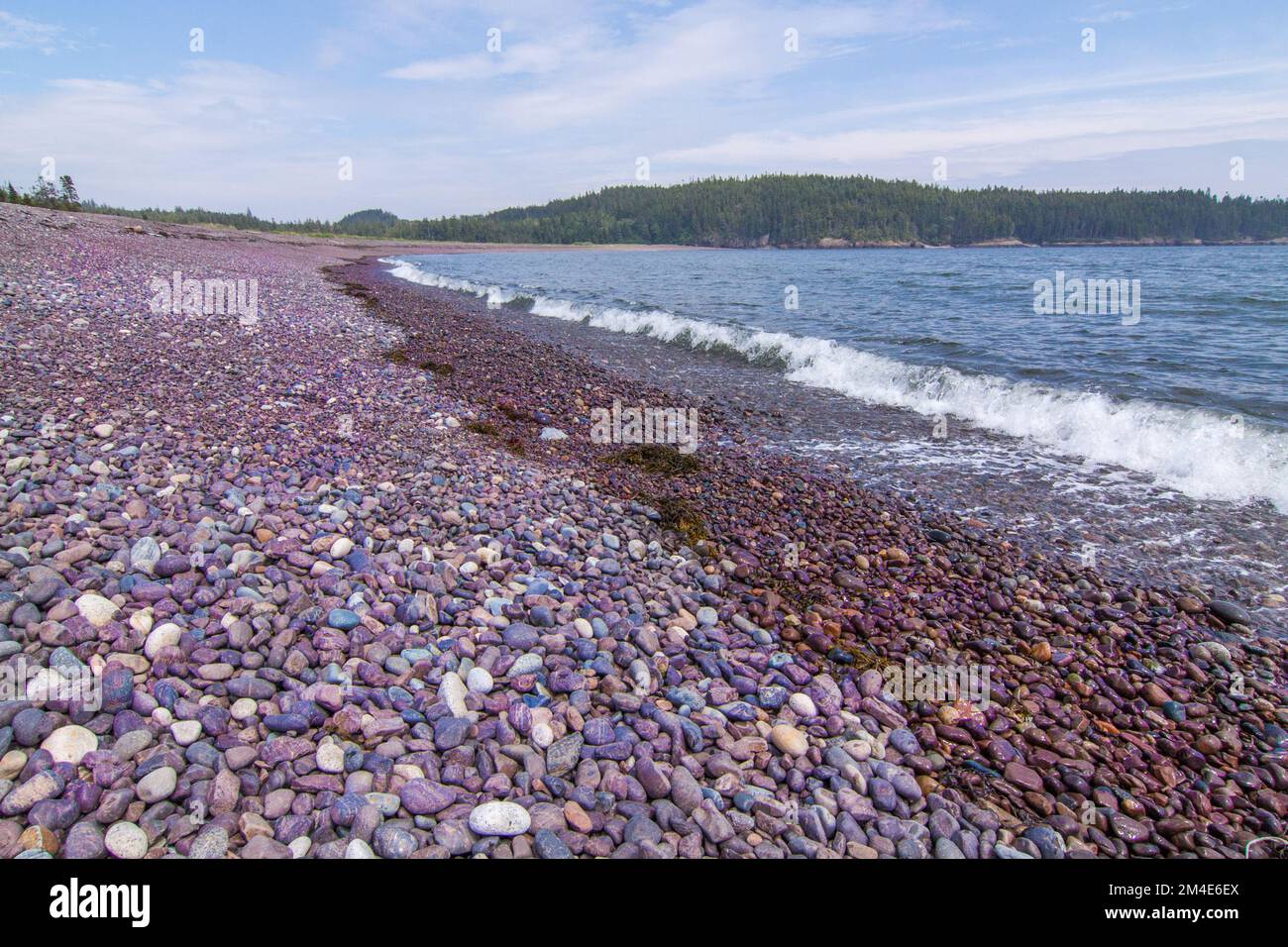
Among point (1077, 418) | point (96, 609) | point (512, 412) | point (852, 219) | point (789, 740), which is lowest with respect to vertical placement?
point (789, 740)

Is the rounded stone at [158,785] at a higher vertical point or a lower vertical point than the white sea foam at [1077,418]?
lower

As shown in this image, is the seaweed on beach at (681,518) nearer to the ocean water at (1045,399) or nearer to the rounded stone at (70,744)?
the ocean water at (1045,399)

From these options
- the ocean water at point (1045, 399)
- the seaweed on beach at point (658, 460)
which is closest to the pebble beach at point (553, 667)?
the seaweed on beach at point (658, 460)

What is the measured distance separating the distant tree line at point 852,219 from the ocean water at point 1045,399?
138 metres

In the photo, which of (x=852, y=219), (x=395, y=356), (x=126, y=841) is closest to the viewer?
(x=126, y=841)

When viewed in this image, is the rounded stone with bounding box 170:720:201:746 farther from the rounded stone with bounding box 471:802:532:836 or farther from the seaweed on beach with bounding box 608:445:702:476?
the seaweed on beach with bounding box 608:445:702:476

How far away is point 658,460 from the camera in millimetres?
9352

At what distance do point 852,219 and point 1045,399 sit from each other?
166 metres

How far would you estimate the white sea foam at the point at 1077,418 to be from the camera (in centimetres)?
905

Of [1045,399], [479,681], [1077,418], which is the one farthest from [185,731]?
[1045,399]

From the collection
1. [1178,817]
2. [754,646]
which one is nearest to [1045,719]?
[1178,817]

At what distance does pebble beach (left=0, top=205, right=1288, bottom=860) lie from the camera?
3.26 m

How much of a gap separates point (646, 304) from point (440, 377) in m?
19.7

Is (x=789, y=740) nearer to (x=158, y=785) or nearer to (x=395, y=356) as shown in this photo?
(x=158, y=785)
